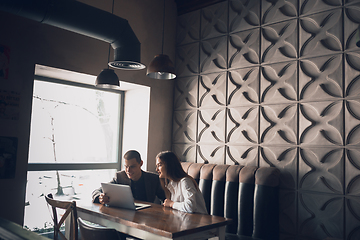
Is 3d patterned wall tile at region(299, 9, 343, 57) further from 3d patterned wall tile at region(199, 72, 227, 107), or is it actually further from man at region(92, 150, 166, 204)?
man at region(92, 150, 166, 204)

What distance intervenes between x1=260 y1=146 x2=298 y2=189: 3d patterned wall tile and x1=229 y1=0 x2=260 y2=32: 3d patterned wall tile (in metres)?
1.59

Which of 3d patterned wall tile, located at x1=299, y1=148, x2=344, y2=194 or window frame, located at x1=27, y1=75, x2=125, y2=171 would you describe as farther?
window frame, located at x1=27, y1=75, x2=125, y2=171

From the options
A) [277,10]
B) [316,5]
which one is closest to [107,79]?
[277,10]

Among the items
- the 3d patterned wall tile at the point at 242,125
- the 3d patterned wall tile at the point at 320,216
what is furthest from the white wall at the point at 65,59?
the 3d patterned wall tile at the point at 320,216

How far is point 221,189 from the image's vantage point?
3730mm

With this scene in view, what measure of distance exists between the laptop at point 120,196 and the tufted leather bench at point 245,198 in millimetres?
1058

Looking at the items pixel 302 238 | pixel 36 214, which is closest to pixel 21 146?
pixel 36 214

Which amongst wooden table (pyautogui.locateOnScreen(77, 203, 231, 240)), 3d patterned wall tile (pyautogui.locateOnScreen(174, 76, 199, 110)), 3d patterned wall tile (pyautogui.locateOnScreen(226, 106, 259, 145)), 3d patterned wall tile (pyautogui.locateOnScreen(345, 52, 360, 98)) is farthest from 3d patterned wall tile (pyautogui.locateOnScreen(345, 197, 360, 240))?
3d patterned wall tile (pyautogui.locateOnScreen(174, 76, 199, 110))

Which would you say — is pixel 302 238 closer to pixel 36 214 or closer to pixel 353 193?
pixel 353 193

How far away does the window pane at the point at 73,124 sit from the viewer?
3941 millimetres

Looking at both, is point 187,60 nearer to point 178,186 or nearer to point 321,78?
point 321,78

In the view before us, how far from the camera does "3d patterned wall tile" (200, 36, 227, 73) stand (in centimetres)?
426

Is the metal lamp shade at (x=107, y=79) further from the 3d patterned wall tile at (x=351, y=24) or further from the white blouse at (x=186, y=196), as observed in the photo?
the 3d patterned wall tile at (x=351, y=24)

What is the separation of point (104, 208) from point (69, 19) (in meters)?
1.75
